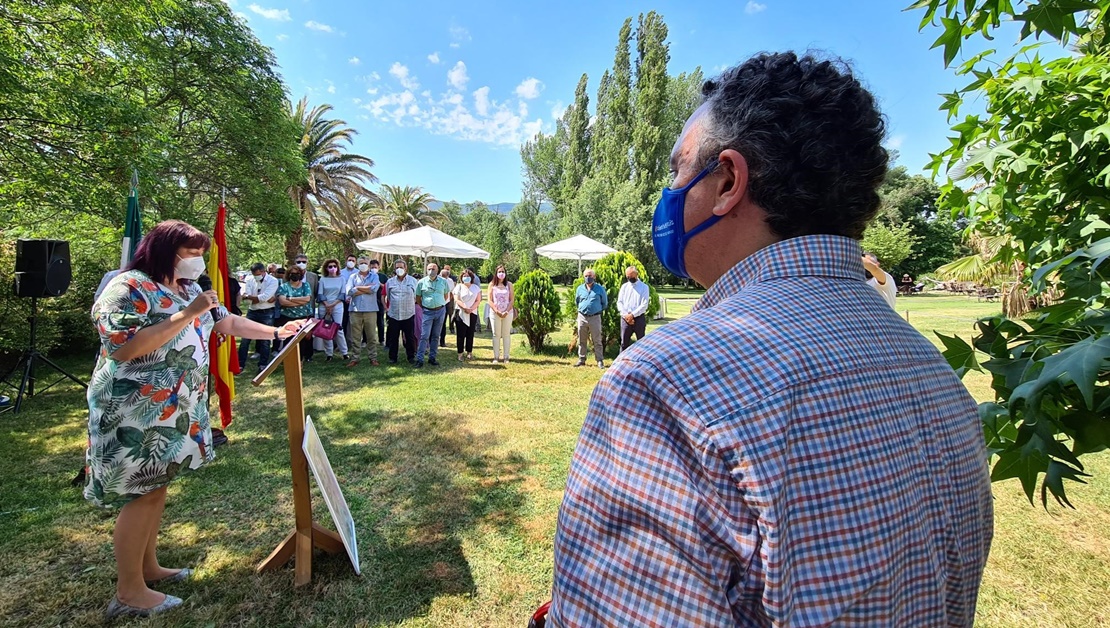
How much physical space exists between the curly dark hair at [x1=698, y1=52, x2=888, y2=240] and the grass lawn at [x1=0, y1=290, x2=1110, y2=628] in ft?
9.24

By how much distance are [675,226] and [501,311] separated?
30.6 ft

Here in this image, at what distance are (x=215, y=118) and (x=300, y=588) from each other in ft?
46.9

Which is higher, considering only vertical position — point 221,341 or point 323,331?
point 323,331

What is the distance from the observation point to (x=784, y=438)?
688 mm

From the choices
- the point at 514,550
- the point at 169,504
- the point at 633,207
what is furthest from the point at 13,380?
Result: the point at 633,207

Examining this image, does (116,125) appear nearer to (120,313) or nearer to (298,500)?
(120,313)

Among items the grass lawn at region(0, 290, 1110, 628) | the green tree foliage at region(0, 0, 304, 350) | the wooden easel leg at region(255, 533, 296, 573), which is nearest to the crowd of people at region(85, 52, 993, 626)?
the grass lawn at region(0, 290, 1110, 628)

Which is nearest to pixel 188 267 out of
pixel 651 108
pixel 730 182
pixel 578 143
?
pixel 730 182

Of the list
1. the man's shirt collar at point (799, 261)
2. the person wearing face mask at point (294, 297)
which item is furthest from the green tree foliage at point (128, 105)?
the man's shirt collar at point (799, 261)

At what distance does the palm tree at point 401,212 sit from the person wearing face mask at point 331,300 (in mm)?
30430

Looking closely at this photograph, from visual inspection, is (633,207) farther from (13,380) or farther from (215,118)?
(13,380)

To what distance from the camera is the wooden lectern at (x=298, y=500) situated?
286cm

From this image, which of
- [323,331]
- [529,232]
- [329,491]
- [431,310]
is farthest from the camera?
[529,232]

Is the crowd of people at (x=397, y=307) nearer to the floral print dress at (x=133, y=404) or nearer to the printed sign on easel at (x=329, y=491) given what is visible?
the printed sign on easel at (x=329, y=491)
